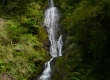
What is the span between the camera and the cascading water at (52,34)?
12.8 meters

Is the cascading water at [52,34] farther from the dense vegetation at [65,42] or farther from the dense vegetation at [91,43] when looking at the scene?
the dense vegetation at [91,43]

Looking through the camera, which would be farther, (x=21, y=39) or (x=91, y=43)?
(x=21, y=39)

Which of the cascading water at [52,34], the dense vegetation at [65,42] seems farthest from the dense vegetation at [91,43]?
the cascading water at [52,34]

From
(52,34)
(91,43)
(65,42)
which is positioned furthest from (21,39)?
(91,43)

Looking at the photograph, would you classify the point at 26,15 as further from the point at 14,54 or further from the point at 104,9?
the point at 104,9

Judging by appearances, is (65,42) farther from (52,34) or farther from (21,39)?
(21,39)

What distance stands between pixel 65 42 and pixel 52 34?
2.02 metres

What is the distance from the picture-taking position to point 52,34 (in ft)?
56.6

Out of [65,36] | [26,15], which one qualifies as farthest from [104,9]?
[26,15]

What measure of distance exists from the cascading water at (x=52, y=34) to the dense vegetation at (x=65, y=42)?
0.48 metres

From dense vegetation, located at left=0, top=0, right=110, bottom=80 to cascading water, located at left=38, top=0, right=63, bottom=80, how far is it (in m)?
0.48

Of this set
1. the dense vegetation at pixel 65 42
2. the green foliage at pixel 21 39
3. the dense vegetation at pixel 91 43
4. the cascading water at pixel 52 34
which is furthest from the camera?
the cascading water at pixel 52 34

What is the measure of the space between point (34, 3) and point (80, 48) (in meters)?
9.23

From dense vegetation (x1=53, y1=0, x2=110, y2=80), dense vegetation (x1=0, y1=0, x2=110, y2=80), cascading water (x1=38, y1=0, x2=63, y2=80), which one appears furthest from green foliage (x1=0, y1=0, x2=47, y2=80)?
dense vegetation (x1=53, y1=0, x2=110, y2=80)
